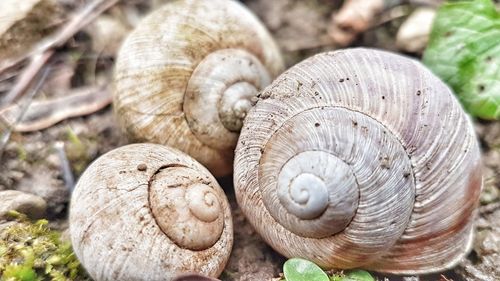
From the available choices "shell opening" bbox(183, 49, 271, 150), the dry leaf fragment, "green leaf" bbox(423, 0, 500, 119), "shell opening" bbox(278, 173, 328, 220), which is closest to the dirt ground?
the dry leaf fragment

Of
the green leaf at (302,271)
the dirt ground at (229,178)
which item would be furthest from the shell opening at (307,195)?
the dirt ground at (229,178)

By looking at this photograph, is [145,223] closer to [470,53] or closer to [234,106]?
[234,106]

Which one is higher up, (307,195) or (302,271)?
(307,195)

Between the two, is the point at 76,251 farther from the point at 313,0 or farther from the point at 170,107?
the point at 313,0

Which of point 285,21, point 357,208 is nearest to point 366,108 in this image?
point 357,208

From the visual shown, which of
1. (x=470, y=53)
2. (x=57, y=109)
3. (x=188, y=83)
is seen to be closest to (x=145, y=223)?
(x=188, y=83)

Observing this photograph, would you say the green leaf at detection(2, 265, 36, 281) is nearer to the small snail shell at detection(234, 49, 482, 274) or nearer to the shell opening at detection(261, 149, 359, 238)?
the small snail shell at detection(234, 49, 482, 274)
